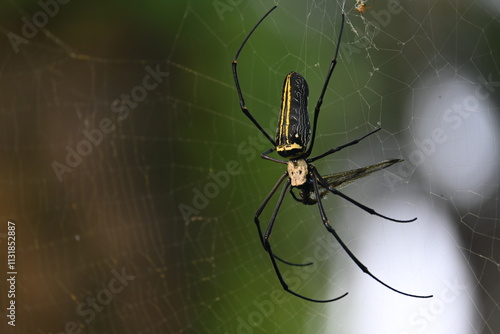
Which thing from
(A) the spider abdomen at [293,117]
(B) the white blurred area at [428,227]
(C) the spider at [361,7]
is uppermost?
(C) the spider at [361,7]

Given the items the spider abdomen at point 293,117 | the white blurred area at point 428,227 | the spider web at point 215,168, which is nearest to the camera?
the spider abdomen at point 293,117

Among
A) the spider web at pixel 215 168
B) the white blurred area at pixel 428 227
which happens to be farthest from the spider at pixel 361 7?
the white blurred area at pixel 428 227

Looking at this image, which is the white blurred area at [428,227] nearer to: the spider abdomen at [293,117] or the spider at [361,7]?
the spider at [361,7]

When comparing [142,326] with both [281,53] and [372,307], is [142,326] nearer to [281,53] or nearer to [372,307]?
[372,307]

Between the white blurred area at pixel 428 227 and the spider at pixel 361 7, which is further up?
the spider at pixel 361 7

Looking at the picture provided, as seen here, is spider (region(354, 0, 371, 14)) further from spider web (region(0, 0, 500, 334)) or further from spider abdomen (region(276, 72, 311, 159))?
spider abdomen (region(276, 72, 311, 159))

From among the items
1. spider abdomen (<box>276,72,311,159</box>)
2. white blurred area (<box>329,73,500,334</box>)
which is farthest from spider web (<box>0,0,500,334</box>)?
spider abdomen (<box>276,72,311,159</box>)
